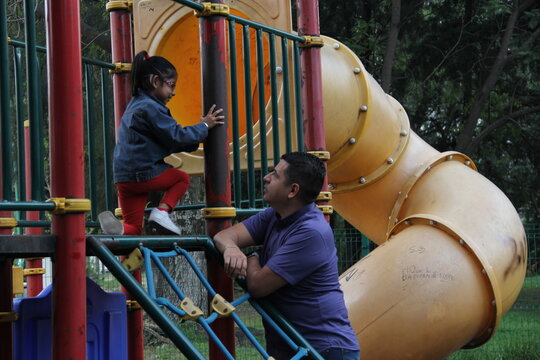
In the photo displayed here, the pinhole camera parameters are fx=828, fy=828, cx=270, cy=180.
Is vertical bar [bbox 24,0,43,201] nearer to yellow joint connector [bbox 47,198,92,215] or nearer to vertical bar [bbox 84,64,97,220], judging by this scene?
yellow joint connector [bbox 47,198,92,215]

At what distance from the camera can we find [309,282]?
3572 millimetres

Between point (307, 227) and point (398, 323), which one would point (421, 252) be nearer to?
point (398, 323)

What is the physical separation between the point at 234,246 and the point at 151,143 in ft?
2.28

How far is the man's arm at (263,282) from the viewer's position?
3.50 meters

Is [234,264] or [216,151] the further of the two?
[216,151]

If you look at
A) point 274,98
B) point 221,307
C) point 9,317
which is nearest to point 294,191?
point 221,307

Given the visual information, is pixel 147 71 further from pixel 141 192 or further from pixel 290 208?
pixel 290 208

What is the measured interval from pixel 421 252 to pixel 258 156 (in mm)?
1549

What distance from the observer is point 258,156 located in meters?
4.99

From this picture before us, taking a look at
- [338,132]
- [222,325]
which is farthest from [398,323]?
[222,325]

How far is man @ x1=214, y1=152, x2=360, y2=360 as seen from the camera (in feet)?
11.5

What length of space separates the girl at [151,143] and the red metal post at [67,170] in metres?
0.86

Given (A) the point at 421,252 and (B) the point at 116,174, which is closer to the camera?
(B) the point at 116,174

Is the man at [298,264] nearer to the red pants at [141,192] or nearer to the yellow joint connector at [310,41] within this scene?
the red pants at [141,192]
